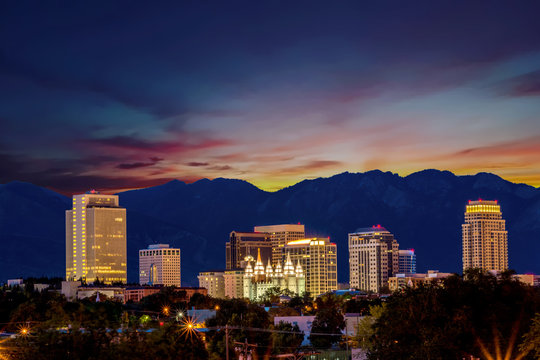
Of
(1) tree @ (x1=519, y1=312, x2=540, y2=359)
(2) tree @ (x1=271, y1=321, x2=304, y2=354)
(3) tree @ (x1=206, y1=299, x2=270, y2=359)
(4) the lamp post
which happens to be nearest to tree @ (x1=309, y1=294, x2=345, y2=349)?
(2) tree @ (x1=271, y1=321, x2=304, y2=354)

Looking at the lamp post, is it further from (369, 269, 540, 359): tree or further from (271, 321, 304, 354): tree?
(369, 269, 540, 359): tree

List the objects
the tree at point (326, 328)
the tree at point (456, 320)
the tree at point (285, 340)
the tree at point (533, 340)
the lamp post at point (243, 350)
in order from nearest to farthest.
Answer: the tree at point (533, 340) → the tree at point (456, 320) → the lamp post at point (243, 350) → the tree at point (285, 340) → the tree at point (326, 328)

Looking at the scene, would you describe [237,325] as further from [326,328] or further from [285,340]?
[326,328]

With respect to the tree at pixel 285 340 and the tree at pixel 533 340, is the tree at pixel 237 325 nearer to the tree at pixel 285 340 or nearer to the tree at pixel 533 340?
the tree at pixel 285 340

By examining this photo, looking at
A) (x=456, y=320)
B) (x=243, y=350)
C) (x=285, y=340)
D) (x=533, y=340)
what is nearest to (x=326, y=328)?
(x=285, y=340)

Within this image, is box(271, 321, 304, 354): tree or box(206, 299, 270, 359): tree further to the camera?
box(271, 321, 304, 354): tree

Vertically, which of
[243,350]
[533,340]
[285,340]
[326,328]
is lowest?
[326,328]

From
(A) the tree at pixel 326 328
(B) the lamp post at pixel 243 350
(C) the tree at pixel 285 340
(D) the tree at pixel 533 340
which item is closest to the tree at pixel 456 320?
(D) the tree at pixel 533 340

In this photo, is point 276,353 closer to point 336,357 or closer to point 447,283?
point 336,357

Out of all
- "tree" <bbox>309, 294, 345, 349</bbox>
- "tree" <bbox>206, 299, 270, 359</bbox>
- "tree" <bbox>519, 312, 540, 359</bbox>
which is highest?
"tree" <bbox>519, 312, 540, 359</bbox>

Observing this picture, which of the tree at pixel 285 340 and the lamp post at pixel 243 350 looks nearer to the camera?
the lamp post at pixel 243 350

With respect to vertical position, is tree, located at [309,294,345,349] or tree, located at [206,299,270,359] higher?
tree, located at [206,299,270,359]

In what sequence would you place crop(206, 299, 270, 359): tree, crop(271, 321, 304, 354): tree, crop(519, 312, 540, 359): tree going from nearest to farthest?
crop(519, 312, 540, 359): tree
crop(206, 299, 270, 359): tree
crop(271, 321, 304, 354): tree

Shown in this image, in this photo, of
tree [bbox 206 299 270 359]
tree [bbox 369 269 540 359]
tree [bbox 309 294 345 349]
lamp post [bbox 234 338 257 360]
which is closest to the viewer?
tree [bbox 369 269 540 359]
